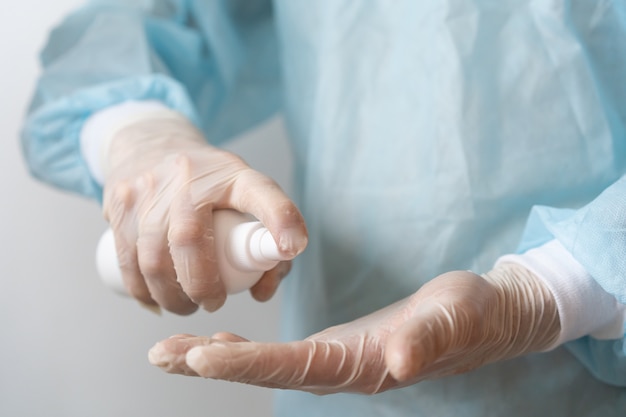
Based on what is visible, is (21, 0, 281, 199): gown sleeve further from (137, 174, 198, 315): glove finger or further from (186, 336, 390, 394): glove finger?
(186, 336, 390, 394): glove finger

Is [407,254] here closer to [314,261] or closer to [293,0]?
[314,261]

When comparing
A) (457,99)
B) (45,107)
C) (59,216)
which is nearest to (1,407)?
(59,216)

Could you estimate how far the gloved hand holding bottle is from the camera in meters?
0.46

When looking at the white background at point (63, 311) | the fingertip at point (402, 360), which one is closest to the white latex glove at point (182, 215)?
the fingertip at point (402, 360)

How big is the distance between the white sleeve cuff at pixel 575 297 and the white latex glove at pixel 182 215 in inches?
6.5

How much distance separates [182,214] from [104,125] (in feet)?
0.80

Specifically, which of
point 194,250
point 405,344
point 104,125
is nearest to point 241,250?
point 194,250

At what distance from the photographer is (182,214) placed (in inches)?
18.6

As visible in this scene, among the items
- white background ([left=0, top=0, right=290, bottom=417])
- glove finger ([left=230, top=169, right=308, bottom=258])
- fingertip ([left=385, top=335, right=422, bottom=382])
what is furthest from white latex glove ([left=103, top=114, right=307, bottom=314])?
white background ([left=0, top=0, right=290, bottom=417])

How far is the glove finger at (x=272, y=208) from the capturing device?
43 centimetres

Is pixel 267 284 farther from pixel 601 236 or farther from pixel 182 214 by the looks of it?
pixel 601 236

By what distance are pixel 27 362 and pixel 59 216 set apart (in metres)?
0.19

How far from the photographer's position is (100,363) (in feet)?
3.00

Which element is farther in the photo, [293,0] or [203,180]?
[293,0]
